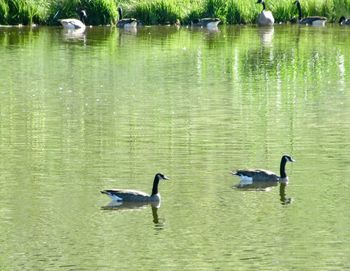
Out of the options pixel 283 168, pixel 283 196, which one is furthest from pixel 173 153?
pixel 283 196

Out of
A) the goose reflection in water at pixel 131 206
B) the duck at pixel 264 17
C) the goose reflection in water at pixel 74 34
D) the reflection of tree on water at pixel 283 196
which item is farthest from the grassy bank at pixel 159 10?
the goose reflection in water at pixel 131 206

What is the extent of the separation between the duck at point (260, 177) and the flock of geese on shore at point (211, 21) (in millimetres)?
37808

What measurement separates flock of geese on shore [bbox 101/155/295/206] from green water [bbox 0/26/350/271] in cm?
31

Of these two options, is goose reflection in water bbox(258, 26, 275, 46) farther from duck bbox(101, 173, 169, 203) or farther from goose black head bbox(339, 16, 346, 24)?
duck bbox(101, 173, 169, 203)

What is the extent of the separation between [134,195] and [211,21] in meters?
42.5

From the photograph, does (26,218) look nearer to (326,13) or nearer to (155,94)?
(155,94)

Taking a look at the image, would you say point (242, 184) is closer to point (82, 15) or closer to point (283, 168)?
point (283, 168)

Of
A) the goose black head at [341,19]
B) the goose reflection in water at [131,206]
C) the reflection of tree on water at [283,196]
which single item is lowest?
the reflection of tree on water at [283,196]

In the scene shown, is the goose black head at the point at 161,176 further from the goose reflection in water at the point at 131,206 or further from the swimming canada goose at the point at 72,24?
the swimming canada goose at the point at 72,24

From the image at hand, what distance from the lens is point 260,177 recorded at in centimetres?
2959

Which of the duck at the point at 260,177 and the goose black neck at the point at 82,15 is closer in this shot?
the duck at the point at 260,177

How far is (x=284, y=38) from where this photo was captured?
64.6 m

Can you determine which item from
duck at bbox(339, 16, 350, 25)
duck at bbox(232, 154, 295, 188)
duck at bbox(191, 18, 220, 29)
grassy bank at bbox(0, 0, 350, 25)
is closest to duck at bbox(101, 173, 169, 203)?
duck at bbox(232, 154, 295, 188)

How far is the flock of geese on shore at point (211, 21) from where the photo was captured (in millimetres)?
66875
